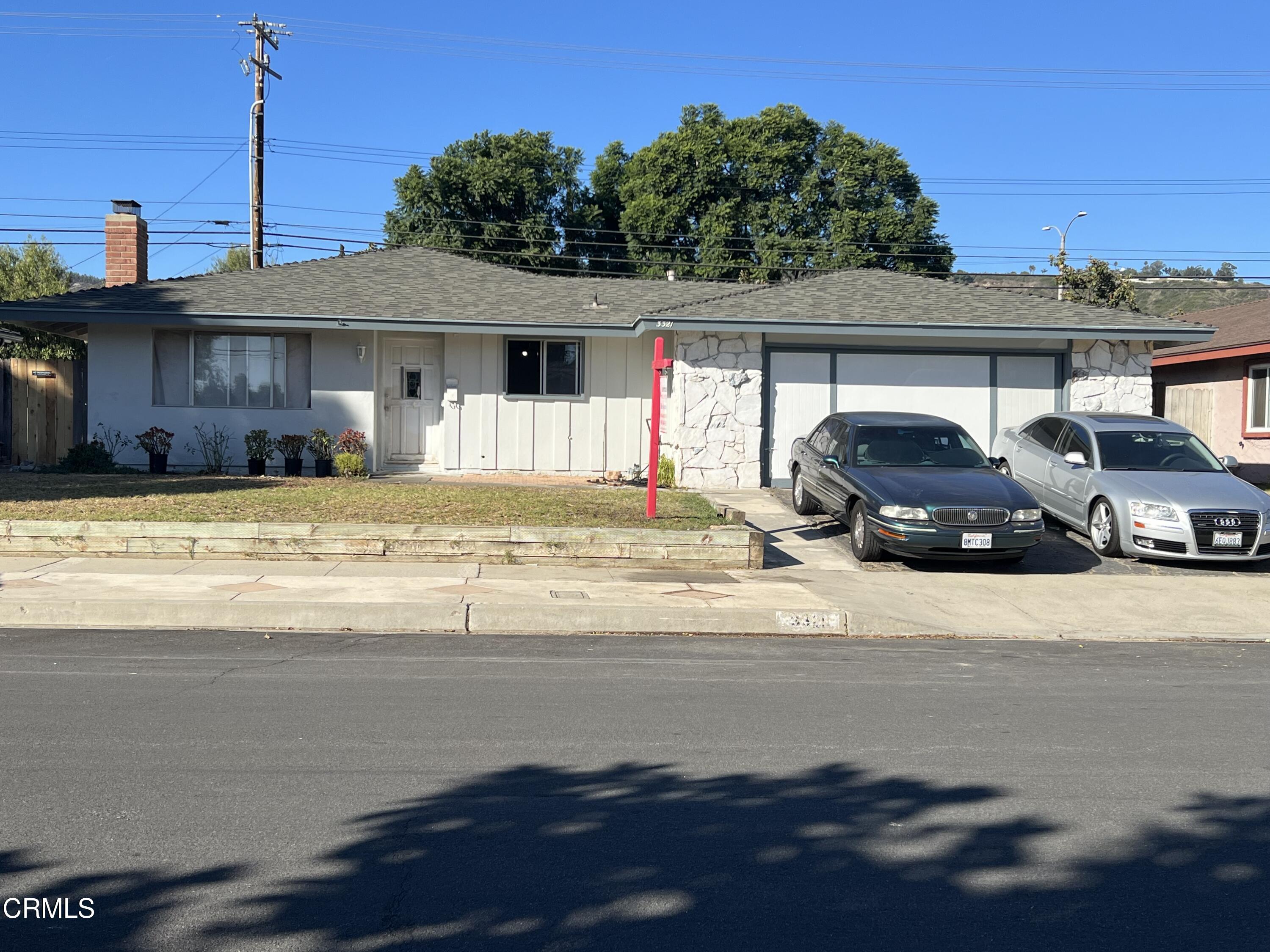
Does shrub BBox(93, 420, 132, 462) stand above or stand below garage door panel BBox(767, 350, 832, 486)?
below

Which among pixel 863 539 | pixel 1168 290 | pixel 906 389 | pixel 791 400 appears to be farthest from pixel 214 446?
pixel 1168 290

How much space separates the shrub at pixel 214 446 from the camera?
18.5m

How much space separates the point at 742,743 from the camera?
19.7 feet

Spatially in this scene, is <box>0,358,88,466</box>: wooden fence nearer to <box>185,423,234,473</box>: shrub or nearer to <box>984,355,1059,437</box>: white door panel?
<box>185,423,234,473</box>: shrub

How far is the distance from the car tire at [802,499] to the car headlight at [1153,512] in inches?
154

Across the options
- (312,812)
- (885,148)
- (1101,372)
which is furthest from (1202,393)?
(312,812)

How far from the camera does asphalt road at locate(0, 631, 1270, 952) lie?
383cm

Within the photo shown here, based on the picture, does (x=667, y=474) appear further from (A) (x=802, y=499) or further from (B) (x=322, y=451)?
(B) (x=322, y=451)

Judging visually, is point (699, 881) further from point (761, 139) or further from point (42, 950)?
point (761, 139)

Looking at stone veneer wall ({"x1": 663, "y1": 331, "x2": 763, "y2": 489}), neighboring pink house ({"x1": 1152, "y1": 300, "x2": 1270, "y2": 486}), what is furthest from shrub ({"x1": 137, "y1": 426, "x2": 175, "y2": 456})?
neighboring pink house ({"x1": 1152, "y1": 300, "x2": 1270, "y2": 486})

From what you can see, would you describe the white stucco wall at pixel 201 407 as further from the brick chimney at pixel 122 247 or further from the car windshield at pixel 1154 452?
the car windshield at pixel 1154 452

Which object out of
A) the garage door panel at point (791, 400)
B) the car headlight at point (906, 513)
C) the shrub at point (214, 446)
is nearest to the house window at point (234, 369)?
the shrub at point (214, 446)

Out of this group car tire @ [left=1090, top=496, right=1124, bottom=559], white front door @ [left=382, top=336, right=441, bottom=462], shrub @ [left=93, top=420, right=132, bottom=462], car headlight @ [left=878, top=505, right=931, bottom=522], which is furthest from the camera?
white front door @ [left=382, top=336, right=441, bottom=462]

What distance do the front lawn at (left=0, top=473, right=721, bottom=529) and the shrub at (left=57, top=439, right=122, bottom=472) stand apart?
1.22m
